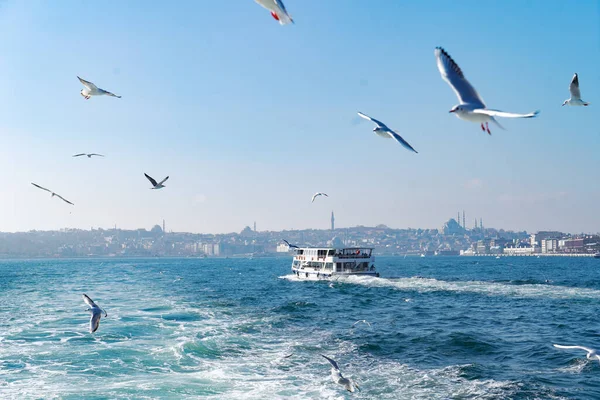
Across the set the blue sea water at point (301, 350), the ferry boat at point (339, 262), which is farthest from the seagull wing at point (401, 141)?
the ferry boat at point (339, 262)

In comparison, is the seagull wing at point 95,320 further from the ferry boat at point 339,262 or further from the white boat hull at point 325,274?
the white boat hull at point 325,274

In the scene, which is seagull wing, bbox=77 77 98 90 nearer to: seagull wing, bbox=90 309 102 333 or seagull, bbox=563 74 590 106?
seagull wing, bbox=90 309 102 333

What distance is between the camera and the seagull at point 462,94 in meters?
5.50

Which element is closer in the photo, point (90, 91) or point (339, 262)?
point (90, 91)

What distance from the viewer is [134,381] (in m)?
15.6

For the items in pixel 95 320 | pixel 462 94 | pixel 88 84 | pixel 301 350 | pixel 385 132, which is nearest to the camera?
pixel 462 94

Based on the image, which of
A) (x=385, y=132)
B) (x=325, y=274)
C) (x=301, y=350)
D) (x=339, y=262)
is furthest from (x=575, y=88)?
(x=325, y=274)

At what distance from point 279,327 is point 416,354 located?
8.74 m

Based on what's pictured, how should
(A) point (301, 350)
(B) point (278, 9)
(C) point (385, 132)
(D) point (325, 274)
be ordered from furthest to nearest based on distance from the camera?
(D) point (325, 274) → (A) point (301, 350) → (C) point (385, 132) → (B) point (278, 9)

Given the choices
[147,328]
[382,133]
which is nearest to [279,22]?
[382,133]

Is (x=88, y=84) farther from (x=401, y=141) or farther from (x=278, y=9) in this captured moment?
(x=278, y=9)

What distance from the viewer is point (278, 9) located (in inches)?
180

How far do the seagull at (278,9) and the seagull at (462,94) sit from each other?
78.3 inches

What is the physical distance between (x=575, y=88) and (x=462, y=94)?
20.6 feet
